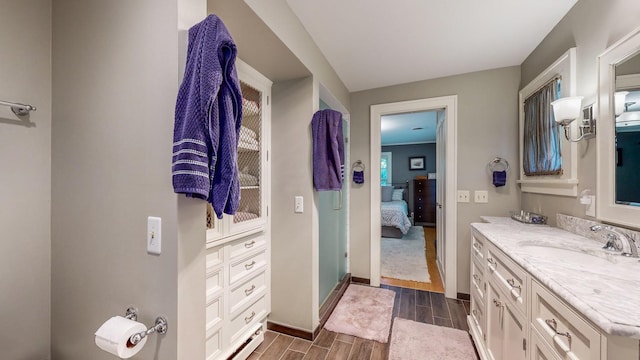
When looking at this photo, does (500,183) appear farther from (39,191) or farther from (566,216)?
(39,191)

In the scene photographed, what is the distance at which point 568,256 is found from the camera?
1163 mm

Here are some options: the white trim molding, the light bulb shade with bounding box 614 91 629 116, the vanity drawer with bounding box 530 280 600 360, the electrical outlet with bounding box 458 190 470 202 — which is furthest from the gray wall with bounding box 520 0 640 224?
the vanity drawer with bounding box 530 280 600 360

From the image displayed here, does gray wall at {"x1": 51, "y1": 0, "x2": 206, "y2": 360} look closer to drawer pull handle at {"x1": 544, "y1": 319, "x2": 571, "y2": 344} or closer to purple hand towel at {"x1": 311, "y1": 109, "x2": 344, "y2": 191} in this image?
purple hand towel at {"x1": 311, "y1": 109, "x2": 344, "y2": 191}

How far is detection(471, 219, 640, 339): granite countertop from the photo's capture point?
639mm

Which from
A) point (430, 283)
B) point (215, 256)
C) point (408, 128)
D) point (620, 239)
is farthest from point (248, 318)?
point (408, 128)

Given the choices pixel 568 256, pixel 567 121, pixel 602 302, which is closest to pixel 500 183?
pixel 567 121

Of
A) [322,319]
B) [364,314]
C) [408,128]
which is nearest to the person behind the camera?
[322,319]

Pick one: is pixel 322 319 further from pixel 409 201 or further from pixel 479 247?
pixel 409 201

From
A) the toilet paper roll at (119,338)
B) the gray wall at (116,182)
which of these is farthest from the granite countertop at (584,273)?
the toilet paper roll at (119,338)

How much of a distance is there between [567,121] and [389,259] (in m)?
2.90

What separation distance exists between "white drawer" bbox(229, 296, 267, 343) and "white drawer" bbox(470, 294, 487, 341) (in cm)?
161

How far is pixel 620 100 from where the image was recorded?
124cm

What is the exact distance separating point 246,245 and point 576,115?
2286mm

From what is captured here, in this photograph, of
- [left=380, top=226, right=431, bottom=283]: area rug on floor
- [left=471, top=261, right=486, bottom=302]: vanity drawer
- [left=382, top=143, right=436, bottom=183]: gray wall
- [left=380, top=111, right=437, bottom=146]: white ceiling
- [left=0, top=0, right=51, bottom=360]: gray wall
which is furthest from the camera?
[left=382, top=143, right=436, bottom=183]: gray wall
